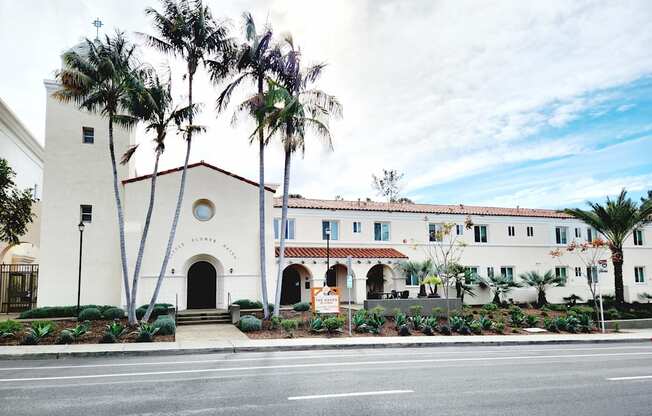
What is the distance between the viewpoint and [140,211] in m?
24.1

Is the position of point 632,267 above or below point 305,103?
below

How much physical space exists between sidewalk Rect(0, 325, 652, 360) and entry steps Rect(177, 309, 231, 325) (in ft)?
14.6

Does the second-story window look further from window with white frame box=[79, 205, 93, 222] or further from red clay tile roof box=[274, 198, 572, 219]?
red clay tile roof box=[274, 198, 572, 219]

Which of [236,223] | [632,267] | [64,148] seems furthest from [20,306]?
[632,267]

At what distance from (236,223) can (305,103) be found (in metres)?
7.41

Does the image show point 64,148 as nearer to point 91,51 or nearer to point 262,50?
point 91,51

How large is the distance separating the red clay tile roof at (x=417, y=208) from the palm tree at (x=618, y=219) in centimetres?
440

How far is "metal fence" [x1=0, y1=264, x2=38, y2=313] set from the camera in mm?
26312

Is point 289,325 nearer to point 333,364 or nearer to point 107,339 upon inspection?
point 107,339

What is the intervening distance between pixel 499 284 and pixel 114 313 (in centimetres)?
2209

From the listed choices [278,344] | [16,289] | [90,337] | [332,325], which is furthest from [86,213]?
[332,325]

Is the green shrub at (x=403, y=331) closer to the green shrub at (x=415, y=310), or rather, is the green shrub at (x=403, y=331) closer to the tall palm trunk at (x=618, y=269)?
the green shrub at (x=415, y=310)

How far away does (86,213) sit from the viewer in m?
24.5

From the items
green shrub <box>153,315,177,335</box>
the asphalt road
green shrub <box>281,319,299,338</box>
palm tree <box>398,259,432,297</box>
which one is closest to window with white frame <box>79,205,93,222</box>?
green shrub <box>153,315,177,335</box>
